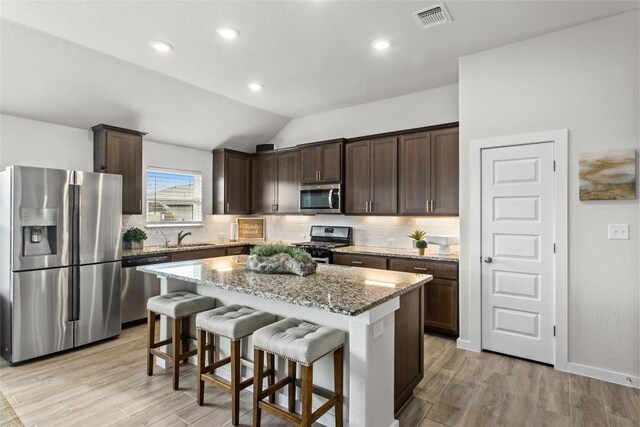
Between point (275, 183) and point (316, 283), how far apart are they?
3.65 m

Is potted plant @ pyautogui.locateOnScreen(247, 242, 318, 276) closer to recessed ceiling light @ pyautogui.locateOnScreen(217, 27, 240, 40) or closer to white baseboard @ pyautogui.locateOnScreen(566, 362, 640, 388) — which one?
recessed ceiling light @ pyautogui.locateOnScreen(217, 27, 240, 40)

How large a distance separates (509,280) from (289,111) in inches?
151

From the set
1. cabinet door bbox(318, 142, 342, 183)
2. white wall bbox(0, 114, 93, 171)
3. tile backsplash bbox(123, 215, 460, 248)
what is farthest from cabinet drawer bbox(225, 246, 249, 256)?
white wall bbox(0, 114, 93, 171)

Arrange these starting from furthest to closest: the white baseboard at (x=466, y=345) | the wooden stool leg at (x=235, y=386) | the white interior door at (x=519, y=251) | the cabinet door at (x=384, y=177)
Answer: the cabinet door at (x=384, y=177) < the white baseboard at (x=466, y=345) < the white interior door at (x=519, y=251) < the wooden stool leg at (x=235, y=386)

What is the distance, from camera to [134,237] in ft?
14.8

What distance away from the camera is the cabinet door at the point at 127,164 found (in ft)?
14.2

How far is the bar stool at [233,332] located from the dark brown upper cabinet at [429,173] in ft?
8.25

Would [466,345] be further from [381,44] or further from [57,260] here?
[57,260]

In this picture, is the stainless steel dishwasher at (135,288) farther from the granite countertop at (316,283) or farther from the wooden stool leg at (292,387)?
the wooden stool leg at (292,387)

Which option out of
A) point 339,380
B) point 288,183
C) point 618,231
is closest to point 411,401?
point 339,380

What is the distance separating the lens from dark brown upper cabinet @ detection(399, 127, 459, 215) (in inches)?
159

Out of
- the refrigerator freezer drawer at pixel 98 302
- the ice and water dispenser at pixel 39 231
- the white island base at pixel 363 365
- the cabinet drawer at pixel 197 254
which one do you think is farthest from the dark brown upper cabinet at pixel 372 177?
the ice and water dispenser at pixel 39 231

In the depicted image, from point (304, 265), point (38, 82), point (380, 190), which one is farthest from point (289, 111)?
point (304, 265)

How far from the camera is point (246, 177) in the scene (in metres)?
6.07
